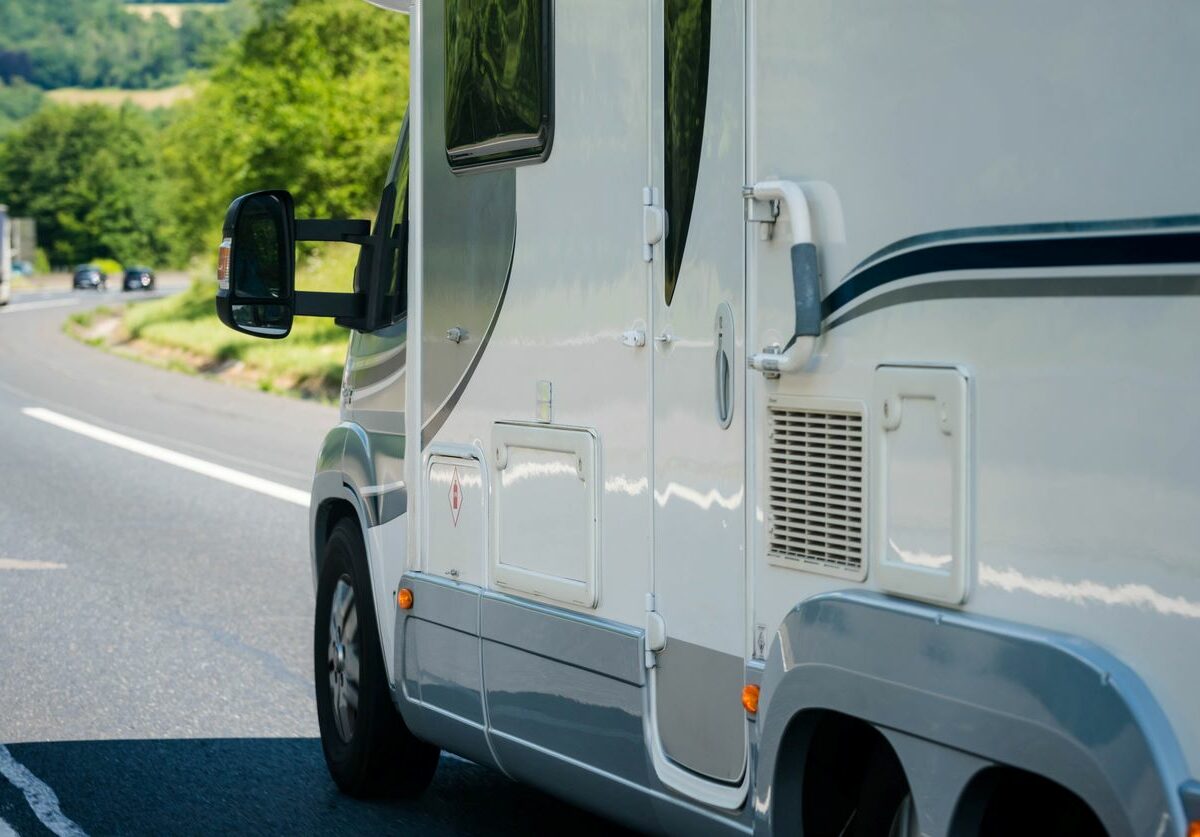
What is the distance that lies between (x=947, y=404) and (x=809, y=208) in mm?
556

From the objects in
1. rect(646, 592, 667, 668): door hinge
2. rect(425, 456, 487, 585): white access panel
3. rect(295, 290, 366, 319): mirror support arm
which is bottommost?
rect(646, 592, 667, 668): door hinge

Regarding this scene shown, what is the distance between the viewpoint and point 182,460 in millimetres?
15938

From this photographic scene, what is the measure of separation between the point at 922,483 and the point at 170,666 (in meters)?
5.47

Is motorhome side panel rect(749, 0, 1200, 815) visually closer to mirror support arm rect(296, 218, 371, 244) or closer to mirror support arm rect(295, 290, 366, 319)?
mirror support arm rect(296, 218, 371, 244)

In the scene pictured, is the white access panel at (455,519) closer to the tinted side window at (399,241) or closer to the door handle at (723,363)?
the tinted side window at (399,241)

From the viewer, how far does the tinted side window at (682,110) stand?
3.85m

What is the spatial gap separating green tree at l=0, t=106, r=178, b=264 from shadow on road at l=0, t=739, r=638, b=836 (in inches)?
5572

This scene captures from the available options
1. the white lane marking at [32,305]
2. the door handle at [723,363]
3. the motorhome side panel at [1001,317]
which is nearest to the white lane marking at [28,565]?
the door handle at [723,363]

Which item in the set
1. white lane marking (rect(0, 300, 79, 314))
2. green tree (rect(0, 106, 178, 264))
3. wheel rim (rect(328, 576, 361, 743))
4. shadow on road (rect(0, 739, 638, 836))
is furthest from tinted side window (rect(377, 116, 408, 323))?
green tree (rect(0, 106, 178, 264))

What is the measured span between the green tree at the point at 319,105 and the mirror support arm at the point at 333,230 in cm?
2793

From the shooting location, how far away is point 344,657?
5969 millimetres

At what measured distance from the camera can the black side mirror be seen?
538 cm

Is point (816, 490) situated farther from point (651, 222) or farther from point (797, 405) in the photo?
point (651, 222)

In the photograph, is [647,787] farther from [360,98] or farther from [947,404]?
[360,98]
